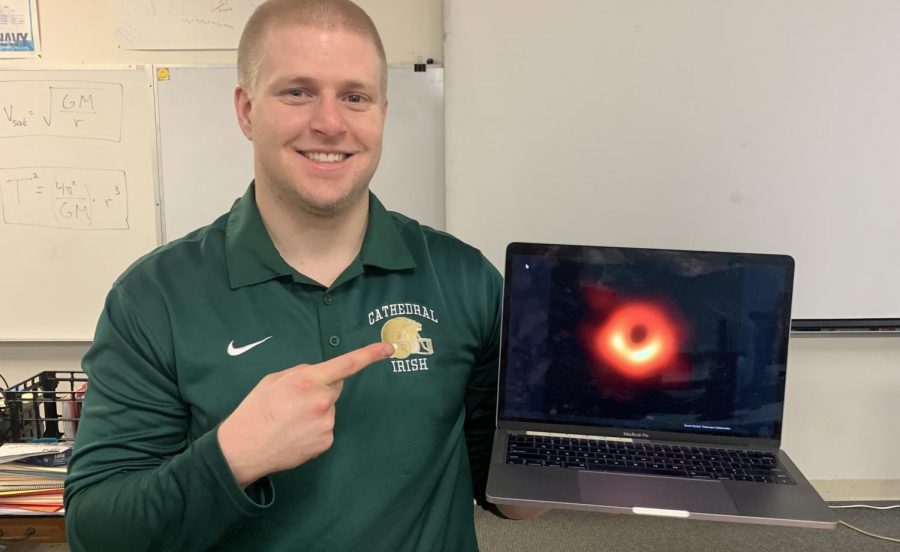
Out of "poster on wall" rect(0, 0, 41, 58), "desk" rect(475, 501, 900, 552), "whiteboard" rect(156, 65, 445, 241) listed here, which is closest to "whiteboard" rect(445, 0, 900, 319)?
"whiteboard" rect(156, 65, 445, 241)

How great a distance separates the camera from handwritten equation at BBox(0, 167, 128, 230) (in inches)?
95.2

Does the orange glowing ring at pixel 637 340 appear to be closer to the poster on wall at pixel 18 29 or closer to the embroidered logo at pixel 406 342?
the embroidered logo at pixel 406 342

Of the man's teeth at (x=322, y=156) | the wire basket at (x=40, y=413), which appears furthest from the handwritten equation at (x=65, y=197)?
the man's teeth at (x=322, y=156)

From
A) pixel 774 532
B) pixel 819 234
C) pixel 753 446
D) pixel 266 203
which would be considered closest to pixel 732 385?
pixel 753 446

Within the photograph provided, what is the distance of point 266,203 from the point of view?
3.20ft

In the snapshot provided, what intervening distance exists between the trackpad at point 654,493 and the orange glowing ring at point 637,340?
0.19 metres

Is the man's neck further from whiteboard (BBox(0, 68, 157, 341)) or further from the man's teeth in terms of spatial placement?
whiteboard (BBox(0, 68, 157, 341))

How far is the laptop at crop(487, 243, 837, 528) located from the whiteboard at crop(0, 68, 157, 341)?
198cm

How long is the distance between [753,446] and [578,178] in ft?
4.20

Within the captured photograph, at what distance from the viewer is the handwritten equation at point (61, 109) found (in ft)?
7.77

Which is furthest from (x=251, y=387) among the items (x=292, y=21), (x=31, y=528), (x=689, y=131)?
(x=689, y=131)

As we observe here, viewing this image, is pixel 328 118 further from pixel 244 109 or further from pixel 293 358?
pixel 293 358

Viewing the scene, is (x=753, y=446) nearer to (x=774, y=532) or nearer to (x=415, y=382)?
(x=415, y=382)

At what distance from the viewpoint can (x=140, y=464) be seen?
825 mm
